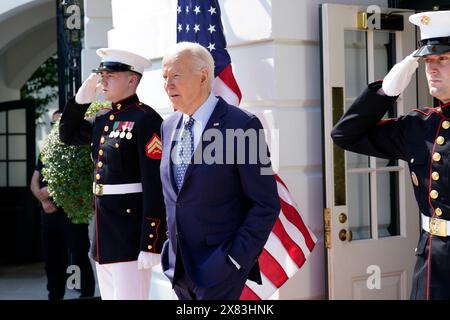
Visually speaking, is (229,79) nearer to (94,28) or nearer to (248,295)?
(248,295)

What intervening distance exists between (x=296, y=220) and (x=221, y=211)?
45.1 inches

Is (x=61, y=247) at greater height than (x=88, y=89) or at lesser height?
lesser

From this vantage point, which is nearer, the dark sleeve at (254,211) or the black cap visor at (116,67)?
the dark sleeve at (254,211)

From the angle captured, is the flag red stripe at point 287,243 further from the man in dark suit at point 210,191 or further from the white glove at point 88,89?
the white glove at point 88,89

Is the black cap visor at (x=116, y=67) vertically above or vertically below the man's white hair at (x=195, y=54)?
above

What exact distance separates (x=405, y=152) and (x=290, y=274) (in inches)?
50.1

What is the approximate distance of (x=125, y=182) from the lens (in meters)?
4.38

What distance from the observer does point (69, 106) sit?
466 cm

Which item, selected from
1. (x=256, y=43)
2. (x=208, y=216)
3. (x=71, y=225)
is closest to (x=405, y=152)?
(x=208, y=216)

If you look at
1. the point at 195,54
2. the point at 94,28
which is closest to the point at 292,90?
the point at 195,54

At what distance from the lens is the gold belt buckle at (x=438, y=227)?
315cm

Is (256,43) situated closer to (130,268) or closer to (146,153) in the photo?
(146,153)

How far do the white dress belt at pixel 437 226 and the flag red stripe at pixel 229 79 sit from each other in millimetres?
1641

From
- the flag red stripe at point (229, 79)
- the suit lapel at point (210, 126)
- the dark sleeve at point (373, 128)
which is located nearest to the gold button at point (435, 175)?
the dark sleeve at point (373, 128)
